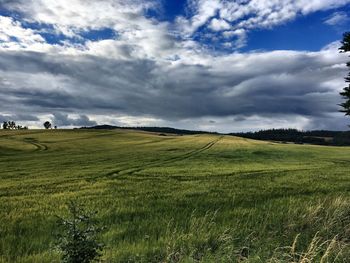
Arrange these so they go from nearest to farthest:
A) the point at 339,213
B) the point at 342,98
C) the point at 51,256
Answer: the point at 51,256 < the point at 339,213 < the point at 342,98

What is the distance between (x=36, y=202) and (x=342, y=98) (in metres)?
30.3

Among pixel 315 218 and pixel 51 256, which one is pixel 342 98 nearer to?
pixel 315 218

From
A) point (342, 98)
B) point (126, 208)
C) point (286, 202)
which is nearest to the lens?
point (126, 208)

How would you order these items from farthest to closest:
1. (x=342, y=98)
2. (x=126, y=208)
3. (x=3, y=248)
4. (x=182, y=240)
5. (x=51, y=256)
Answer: (x=342, y=98) < (x=126, y=208) < (x=182, y=240) < (x=3, y=248) < (x=51, y=256)

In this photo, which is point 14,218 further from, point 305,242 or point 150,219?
point 305,242

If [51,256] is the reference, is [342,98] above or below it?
above

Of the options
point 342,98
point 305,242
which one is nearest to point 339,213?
point 305,242

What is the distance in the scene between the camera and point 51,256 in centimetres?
860

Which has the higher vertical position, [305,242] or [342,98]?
[342,98]

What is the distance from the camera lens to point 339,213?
12.7 meters

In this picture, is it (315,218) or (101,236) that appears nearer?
(101,236)

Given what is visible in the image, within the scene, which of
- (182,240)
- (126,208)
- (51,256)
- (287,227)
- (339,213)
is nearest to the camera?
(51,256)

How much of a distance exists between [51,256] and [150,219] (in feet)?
14.7

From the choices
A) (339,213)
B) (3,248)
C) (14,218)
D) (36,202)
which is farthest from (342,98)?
(3,248)
